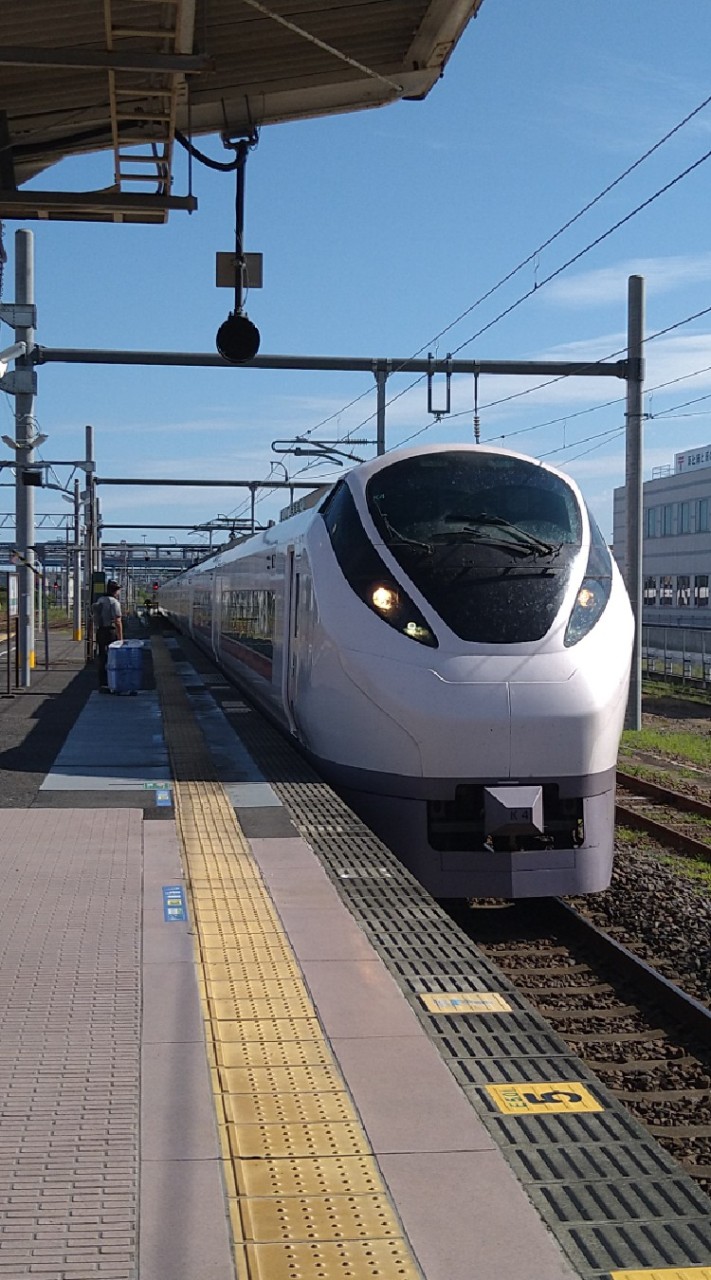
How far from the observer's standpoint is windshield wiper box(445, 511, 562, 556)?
8.95m

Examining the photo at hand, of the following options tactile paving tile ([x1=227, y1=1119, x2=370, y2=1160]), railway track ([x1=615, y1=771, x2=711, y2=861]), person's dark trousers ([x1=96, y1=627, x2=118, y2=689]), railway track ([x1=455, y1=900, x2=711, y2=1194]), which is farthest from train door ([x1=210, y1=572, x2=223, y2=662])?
tactile paving tile ([x1=227, y1=1119, x2=370, y2=1160])

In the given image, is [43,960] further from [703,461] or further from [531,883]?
[703,461]

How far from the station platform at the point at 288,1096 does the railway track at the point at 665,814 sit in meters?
4.73

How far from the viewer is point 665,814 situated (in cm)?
1293

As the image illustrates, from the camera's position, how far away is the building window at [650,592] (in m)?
57.0

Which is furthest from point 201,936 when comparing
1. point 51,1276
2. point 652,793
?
point 652,793

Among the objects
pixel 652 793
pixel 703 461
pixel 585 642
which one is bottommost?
pixel 652 793

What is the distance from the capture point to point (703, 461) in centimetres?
6066

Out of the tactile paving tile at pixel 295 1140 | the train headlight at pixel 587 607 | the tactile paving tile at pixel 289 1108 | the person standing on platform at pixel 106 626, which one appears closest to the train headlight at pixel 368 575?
the train headlight at pixel 587 607

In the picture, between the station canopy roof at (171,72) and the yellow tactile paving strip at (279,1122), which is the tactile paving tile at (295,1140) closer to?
the yellow tactile paving strip at (279,1122)

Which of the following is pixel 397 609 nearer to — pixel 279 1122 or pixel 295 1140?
pixel 279 1122

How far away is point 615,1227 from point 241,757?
332 inches

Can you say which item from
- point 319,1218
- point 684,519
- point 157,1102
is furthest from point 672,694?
point 684,519

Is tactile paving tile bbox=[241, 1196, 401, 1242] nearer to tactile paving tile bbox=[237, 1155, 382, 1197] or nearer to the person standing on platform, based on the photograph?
tactile paving tile bbox=[237, 1155, 382, 1197]
